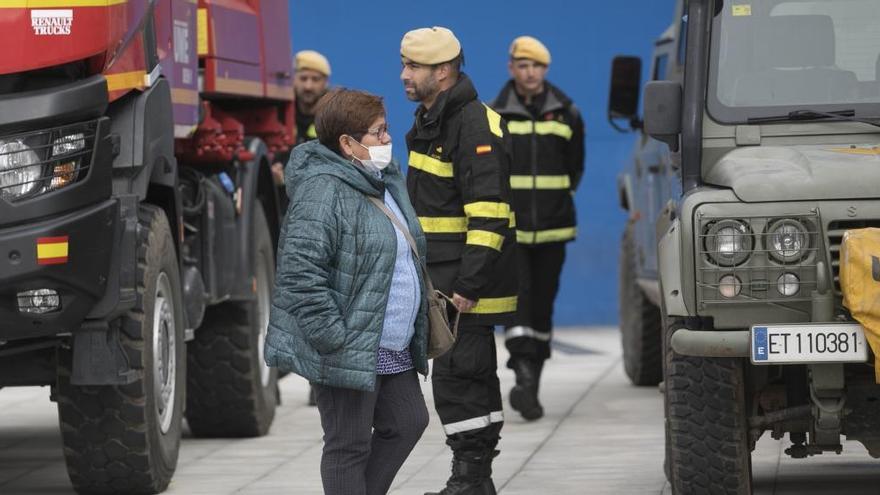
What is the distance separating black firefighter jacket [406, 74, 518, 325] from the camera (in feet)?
26.8

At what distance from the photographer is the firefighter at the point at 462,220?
8.24m

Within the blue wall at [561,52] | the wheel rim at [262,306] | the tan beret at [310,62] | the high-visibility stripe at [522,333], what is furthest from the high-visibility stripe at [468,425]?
the blue wall at [561,52]

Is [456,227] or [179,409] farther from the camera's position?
[179,409]

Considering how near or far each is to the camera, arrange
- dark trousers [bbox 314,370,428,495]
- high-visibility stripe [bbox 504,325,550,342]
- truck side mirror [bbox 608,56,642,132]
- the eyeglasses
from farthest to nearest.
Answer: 1. high-visibility stripe [bbox 504,325,550,342]
2. truck side mirror [bbox 608,56,642,132]
3. the eyeglasses
4. dark trousers [bbox 314,370,428,495]

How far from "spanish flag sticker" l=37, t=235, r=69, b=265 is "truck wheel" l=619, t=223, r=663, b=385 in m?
6.24

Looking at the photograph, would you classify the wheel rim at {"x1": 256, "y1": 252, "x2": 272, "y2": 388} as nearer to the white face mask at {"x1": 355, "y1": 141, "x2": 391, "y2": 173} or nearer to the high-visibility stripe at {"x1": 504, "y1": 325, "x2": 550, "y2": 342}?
the high-visibility stripe at {"x1": 504, "y1": 325, "x2": 550, "y2": 342}

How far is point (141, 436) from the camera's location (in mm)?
8750

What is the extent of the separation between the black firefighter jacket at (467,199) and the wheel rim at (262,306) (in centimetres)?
334

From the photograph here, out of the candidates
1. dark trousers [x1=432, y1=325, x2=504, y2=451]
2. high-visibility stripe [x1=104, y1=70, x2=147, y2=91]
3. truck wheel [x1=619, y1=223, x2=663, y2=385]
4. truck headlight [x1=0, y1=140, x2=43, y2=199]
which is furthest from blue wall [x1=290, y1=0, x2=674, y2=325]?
truck headlight [x1=0, y1=140, x2=43, y2=199]

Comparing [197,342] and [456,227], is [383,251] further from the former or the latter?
[197,342]

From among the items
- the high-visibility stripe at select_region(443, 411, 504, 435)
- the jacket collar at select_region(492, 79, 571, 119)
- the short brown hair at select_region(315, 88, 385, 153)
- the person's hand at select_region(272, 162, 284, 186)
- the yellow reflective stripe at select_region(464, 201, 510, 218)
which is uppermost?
the short brown hair at select_region(315, 88, 385, 153)

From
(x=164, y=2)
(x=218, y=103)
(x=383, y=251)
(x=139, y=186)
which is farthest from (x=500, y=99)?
(x=383, y=251)

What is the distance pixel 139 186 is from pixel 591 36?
33.3 feet

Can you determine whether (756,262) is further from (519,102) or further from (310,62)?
(310,62)
